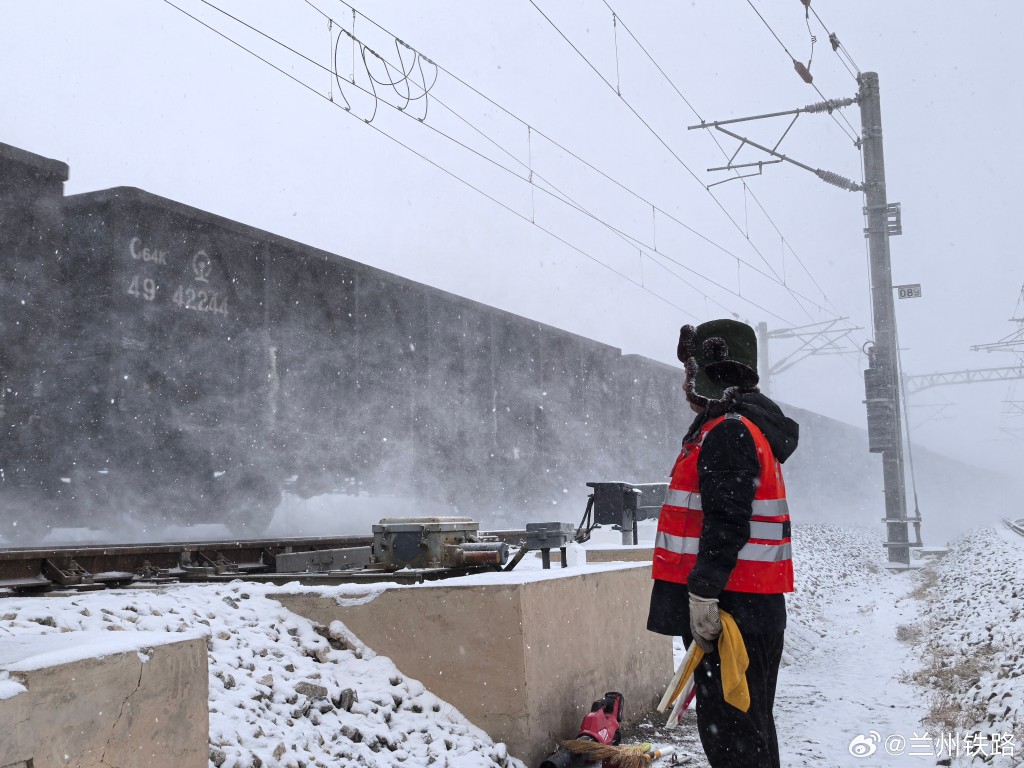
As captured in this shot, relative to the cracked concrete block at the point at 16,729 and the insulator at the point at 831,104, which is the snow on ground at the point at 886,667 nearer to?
the cracked concrete block at the point at 16,729

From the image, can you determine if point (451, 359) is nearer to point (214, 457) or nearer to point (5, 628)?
point (214, 457)

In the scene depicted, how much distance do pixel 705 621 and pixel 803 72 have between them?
1224 centimetres

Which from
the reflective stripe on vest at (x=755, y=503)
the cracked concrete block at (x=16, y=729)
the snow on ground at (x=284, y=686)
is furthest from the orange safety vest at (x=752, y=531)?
the cracked concrete block at (x=16, y=729)

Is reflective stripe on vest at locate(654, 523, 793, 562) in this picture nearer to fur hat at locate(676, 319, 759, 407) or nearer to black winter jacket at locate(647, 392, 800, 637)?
black winter jacket at locate(647, 392, 800, 637)

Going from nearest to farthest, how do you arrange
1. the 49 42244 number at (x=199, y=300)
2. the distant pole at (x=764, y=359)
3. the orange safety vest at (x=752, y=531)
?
the orange safety vest at (x=752, y=531), the 49 42244 number at (x=199, y=300), the distant pole at (x=764, y=359)

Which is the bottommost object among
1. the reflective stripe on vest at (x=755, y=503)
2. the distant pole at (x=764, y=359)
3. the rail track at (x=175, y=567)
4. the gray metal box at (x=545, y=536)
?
the rail track at (x=175, y=567)

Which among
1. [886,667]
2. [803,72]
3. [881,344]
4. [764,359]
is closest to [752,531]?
[886,667]

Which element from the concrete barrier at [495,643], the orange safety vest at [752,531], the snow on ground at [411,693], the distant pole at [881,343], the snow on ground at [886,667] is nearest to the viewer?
the orange safety vest at [752,531]

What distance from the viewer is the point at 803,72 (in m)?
13.2

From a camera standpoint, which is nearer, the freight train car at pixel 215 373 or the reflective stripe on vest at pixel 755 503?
the reflective stripe on vest at pixel 755 503

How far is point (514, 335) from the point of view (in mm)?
13797

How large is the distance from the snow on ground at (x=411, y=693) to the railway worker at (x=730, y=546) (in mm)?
1314

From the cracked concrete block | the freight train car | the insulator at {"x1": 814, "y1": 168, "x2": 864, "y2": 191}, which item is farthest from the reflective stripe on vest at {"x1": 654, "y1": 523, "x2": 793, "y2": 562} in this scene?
the insulator at {"x1": 814, "y1": 168, "x2": 864, "y2": 191}

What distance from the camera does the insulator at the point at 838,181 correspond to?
51.6 ft
